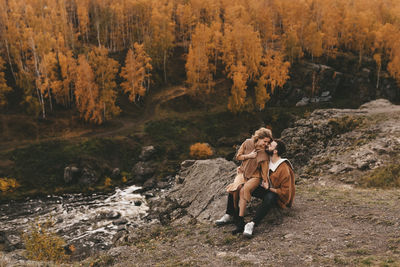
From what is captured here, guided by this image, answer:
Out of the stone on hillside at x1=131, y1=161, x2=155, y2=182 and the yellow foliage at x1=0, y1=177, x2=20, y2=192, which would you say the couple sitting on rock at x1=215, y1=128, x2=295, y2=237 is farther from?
the yellow foliage at x1=0, y1=177, x2=20, y2=192

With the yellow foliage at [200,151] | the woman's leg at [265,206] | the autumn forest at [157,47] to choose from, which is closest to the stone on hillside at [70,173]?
the autumn forest at [157,47]

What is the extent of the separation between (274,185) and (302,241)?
212cm

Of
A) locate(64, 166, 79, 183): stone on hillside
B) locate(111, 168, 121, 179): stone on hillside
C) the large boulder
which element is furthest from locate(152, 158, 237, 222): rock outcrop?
locate(64, 166, 79, 183): stone on hillside

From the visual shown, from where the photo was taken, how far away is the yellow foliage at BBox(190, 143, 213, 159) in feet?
160

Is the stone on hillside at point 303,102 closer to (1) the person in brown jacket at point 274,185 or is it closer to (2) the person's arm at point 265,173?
(1) the person in brown jacket at point 274,185

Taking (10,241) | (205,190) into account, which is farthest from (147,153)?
(205,190)

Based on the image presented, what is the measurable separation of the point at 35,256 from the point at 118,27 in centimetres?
7785

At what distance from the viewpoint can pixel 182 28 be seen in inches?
3526

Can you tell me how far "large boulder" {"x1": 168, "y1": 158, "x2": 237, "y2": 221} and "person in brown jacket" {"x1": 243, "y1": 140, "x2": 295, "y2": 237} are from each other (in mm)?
6222

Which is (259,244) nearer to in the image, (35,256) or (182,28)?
(35,256)

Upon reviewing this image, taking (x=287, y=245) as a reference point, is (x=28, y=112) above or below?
below

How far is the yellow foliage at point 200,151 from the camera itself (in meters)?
48.8

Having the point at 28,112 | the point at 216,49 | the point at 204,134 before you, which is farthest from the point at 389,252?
the point at 216,49

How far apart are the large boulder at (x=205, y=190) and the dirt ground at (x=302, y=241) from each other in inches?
179
